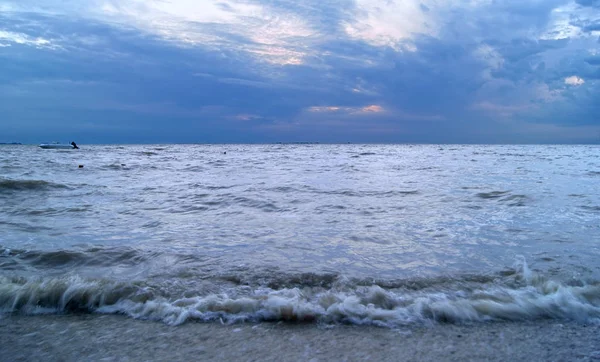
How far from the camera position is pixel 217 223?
7141 mm

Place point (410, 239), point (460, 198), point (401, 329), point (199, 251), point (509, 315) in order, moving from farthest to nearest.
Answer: point (460, 198) < point (410, 239) < point (199, 251) < point (509, 315) < point (401, 329)

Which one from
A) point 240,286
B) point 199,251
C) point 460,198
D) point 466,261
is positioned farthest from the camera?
point 460,198

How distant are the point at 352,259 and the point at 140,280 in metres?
2.64

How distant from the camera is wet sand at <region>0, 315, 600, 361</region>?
2566 mm

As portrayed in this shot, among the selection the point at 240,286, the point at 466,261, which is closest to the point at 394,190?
the point at 466,261

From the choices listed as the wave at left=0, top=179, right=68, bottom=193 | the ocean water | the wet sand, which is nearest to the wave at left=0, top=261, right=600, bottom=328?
the ocean water

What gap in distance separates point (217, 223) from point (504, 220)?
574 cm

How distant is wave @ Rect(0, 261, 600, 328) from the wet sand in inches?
5.1

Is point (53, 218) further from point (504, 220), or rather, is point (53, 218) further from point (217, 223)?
point (504, 220)

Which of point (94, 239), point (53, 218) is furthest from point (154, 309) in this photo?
point (53, 218)

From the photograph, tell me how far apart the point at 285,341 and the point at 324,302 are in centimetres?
73

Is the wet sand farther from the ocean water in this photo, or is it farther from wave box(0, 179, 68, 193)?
wave box(0, 179, 68, 193)

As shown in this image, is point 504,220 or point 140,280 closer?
point 140,280

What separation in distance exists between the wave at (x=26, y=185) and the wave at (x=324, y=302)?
31.5 feet
